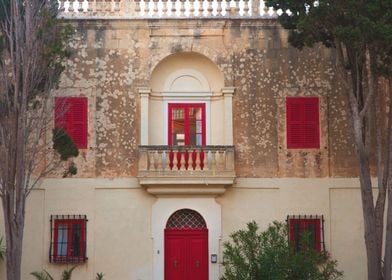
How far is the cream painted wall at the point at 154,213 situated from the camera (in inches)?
802

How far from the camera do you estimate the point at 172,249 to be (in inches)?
813

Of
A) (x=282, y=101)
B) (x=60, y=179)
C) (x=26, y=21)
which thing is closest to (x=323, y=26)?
(x=282, y=101)

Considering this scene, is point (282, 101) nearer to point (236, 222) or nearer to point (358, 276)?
point (236, 222)

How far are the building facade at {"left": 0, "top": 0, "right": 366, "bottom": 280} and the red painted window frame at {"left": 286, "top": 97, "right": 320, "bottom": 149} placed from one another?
3cm

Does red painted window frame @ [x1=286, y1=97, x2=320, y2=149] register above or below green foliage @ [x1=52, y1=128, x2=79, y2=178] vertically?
above

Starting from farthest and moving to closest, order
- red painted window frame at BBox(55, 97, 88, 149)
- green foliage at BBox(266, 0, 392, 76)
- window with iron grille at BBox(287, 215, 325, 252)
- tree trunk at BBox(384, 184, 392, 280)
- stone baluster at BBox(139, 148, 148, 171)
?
red painted window frame at BBox(55, 97, 88, 149) < window with iron grille at BBox(287, 215, 325, 252) < stone baluster at BBox(139, 148, 148, 171) < tree trunk at BBox(384, 184, 392, 280) < green foliage at BBox(266, 0, 392, 76)

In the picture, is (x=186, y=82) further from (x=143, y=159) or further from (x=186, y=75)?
(x=143, y=159)

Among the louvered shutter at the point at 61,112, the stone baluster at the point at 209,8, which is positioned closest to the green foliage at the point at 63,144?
the louvered shutter at the point at 61,112

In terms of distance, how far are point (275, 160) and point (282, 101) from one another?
5.60 feet

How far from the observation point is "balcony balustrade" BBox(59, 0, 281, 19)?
21203 mm

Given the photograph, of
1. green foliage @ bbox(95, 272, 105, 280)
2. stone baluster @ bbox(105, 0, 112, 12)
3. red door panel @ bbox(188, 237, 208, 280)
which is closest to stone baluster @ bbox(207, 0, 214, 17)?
stone baluster @ bbox(105, 0, 112, 12)

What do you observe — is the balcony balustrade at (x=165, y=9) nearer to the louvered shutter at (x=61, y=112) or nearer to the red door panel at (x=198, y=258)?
the louvered shutter at (x=61, y=112)

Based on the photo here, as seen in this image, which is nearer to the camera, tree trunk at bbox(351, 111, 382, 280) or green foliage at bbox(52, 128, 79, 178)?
tree trunk at bbox(351, 111, 382, 280)

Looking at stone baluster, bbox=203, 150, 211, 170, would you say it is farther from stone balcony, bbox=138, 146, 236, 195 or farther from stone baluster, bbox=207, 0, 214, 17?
stone baluster, bbox=207, 0, 214, 17
